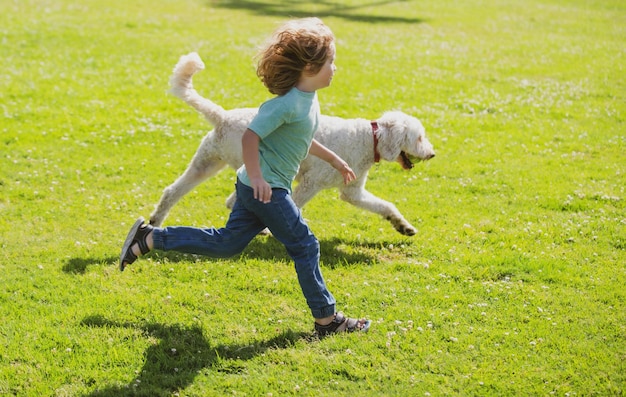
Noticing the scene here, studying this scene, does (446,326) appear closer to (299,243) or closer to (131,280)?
(299,243)

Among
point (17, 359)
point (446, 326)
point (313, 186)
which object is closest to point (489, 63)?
point (313, 186)

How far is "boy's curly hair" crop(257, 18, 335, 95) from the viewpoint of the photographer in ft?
15.3

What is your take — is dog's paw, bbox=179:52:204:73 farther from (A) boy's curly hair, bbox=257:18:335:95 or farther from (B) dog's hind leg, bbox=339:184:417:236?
(B) dog's hind leg, bbox=339:184:417:236

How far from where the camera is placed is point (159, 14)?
2081 cm

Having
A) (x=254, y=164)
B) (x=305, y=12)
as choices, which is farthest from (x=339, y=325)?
(x=305, y=12)

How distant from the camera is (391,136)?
6.99 m

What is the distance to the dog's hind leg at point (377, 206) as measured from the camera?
23.5ft

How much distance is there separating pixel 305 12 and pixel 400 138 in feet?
58.4

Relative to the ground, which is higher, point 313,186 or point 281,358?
point 313,186

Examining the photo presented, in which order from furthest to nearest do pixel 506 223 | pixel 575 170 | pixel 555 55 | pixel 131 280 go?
pixel 555 55 < pixel 575 170 < pixel 506 223 < pixel 131 280

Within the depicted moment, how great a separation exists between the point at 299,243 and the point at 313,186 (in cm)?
204

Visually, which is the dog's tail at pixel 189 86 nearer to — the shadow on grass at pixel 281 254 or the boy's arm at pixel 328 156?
the shadow on grass at pixel 281 254

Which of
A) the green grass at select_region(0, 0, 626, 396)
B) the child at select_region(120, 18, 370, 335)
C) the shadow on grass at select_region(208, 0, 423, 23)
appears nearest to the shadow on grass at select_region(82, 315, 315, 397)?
the green grass at select_region(0, 0, 626, 396)

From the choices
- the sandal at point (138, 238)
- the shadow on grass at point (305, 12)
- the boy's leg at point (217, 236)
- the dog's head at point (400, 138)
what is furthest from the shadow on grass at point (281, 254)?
the shadow on grass at point (305, 12)
